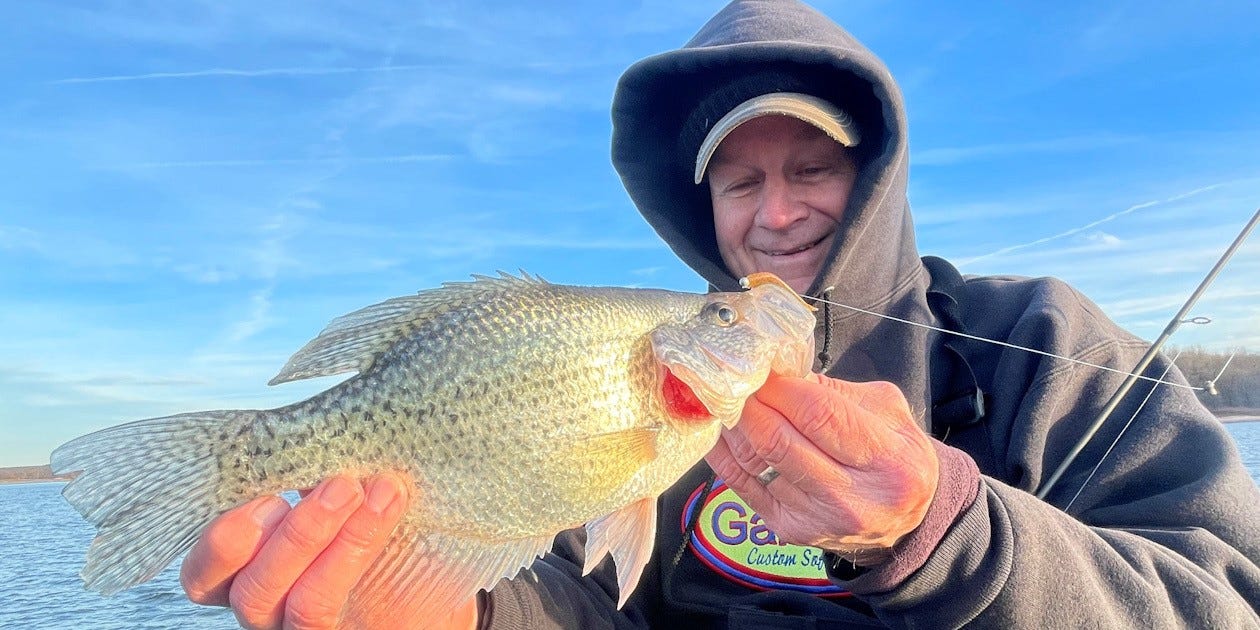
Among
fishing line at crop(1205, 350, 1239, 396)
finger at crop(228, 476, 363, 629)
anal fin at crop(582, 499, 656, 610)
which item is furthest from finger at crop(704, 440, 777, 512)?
fishing line at crop(1205, 350, 1239, 396)

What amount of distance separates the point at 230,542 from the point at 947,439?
266cm

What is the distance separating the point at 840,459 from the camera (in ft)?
6.32

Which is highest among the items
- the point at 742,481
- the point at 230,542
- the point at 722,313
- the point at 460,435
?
the point at 722,313

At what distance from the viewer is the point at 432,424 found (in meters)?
2.17

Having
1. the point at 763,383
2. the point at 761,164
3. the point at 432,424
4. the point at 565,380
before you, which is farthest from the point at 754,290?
the point at 761,164

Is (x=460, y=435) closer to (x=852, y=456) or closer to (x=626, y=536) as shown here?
(x=626, y=536)

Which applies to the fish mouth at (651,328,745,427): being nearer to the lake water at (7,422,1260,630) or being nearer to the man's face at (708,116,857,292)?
the man's face at (708,116,857,292)

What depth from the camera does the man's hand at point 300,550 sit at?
6.91 feet

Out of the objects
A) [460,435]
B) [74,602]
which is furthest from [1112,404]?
[74,602]

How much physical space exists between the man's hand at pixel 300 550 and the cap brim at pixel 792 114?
2.08 meters

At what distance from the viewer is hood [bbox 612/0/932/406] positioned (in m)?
3.39

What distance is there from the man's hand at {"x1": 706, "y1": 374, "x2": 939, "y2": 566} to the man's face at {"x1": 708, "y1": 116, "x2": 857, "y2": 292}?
1.65 m

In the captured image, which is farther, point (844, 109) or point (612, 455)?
point (844, 109)

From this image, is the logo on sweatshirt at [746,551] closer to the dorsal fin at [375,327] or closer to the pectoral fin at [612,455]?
the pectoral fin at [612,455]
